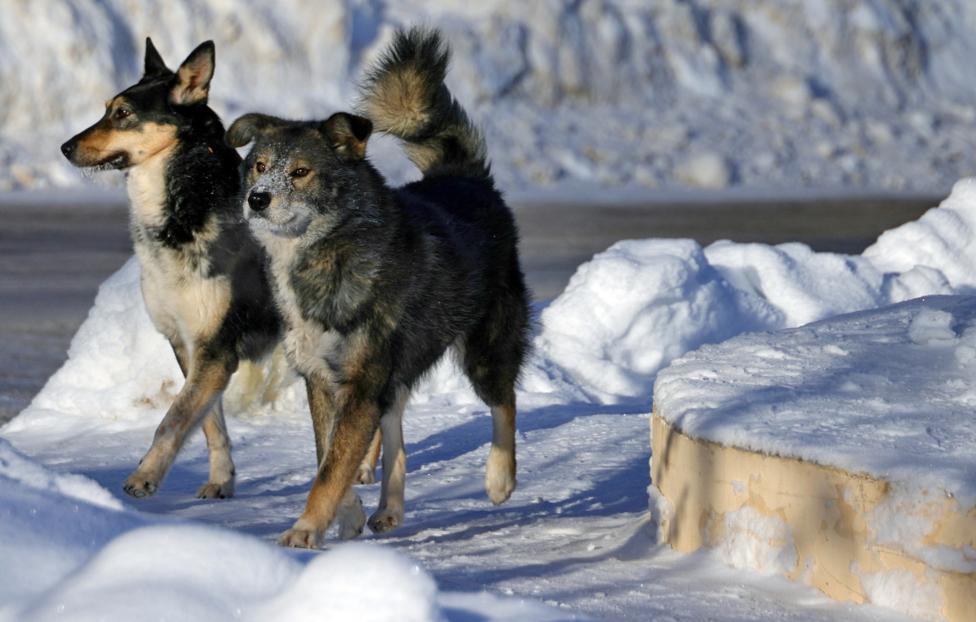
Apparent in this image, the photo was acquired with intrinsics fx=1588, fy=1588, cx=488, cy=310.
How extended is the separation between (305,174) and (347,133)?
18 centimetres

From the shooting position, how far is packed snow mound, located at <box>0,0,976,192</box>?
20.9 m

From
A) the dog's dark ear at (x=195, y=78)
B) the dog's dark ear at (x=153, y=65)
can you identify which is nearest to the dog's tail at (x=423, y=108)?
the dog's dark ear at (x=195, y=78)

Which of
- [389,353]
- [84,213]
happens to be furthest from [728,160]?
[389,353]

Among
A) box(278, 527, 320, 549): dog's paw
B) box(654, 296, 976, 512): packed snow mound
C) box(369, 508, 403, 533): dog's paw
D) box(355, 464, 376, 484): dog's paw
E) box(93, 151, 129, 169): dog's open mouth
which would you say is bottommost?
box(355, 464, 376, 484): dog's paw

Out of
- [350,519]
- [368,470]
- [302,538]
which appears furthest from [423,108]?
[302,538]

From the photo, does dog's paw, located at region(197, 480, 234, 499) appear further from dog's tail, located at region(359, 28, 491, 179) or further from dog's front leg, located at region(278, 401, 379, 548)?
dog's tail, located at region(359, 28, 491, 179)

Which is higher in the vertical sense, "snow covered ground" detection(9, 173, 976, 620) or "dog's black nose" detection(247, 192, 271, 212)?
"dog's black nose" detection(247, 192, 271, 212)

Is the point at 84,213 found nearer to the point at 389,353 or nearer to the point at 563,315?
the point at 563,315

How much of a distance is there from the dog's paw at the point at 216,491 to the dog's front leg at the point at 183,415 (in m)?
0.36

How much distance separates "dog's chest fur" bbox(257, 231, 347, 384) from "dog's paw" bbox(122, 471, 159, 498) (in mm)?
735

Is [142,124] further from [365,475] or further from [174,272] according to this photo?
[365,475]

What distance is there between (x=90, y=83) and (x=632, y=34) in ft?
28.8

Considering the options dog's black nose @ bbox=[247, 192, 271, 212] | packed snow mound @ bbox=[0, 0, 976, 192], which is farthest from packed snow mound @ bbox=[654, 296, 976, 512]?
packed snow mound @ bbox=[0, 0, 976, 192]

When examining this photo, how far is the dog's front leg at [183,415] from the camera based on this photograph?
203 inches
